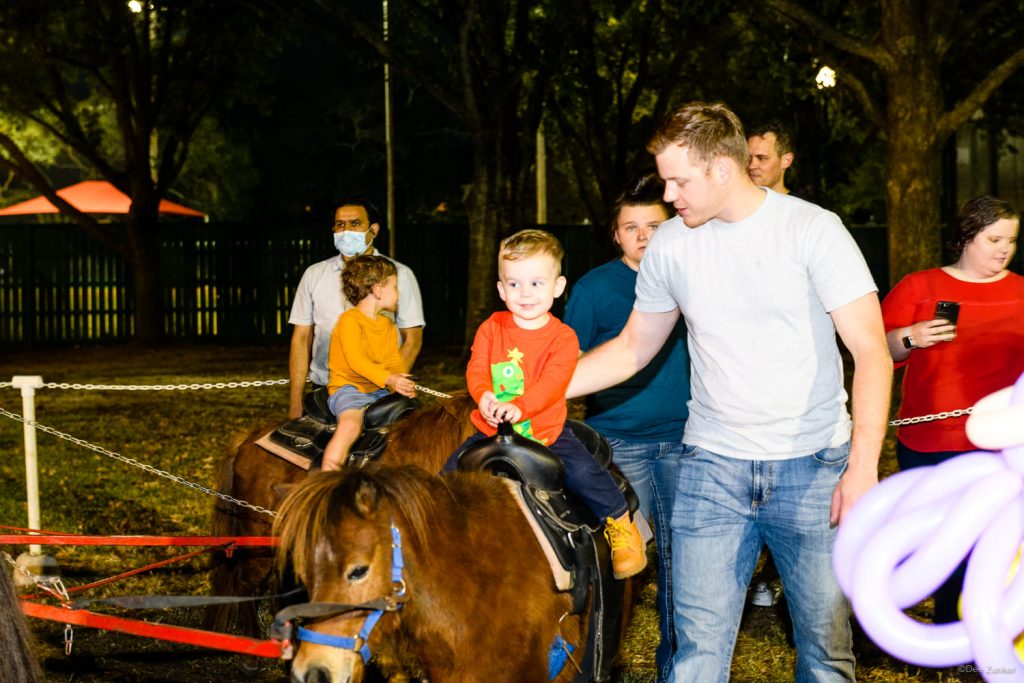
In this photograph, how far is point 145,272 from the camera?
2408cm

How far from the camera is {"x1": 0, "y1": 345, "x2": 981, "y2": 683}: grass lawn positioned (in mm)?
6168

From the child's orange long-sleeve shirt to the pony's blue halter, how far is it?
→ 34.7 inches

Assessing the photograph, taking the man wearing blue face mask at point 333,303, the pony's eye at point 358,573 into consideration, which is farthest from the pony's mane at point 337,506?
the man wearing blue face mask at point 333,303

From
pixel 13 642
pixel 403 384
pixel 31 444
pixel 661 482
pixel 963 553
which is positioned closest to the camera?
pixel 963 553

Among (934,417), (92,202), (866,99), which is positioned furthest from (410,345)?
(92,202)

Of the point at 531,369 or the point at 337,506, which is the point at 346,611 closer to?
the point at 337,506

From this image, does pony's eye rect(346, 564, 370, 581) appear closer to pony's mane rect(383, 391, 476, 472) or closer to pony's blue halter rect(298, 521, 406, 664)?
pony's blue halter rect(298, 521, 406, 664)

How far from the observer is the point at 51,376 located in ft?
64.6

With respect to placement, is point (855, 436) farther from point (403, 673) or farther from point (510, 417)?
point (403, 673)

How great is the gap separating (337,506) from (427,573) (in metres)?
0.38

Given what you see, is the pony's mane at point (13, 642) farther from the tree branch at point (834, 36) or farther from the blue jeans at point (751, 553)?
the tree branch at point (834, 36)

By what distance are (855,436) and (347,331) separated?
311cm

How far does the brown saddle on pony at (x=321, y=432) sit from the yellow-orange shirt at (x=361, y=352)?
15 cm

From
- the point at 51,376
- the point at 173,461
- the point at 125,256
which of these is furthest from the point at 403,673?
the point at 125,256
